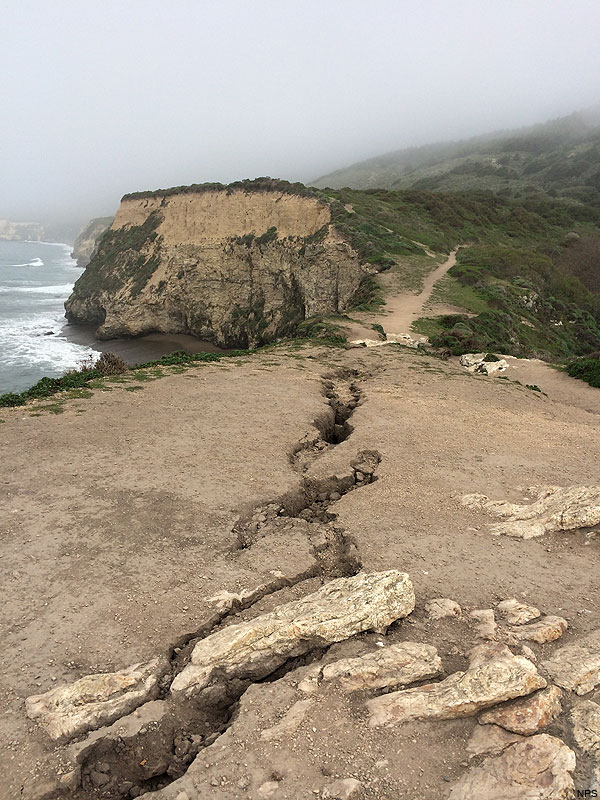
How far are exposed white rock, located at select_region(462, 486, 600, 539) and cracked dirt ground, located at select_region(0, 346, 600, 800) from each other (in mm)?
241

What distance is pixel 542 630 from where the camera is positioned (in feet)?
18.4

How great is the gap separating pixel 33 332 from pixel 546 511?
49918 millimetres

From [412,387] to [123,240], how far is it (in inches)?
1880

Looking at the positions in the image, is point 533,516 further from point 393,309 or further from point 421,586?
point 393,309

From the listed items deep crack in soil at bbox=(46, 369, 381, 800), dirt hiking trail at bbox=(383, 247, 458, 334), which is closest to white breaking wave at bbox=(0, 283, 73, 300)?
dirt hiking trail at bbox=(383, 247, 458, 334)

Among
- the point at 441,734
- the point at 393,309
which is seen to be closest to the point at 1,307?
the point at 393,309

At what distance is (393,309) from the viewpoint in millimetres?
27641

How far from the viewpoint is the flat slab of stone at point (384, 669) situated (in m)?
4.96

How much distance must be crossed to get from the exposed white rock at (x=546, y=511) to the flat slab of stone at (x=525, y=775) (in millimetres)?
4171

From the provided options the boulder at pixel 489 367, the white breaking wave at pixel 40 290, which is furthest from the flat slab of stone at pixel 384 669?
the white breaking wave at pixel 40 290

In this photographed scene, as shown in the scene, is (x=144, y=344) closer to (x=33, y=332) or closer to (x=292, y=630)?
(x=33, y=332)

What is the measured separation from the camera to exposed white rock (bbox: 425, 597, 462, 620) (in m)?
6.04

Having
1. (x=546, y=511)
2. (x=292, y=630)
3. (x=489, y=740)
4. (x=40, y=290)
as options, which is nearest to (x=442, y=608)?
(x=489, y=740)

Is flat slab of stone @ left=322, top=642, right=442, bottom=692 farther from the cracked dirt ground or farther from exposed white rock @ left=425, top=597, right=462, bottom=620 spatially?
exposed white rock @ left=425, top=597, right=462, bottom=620
